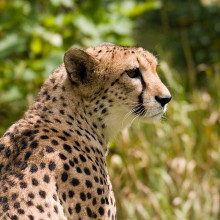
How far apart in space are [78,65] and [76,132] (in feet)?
1.25

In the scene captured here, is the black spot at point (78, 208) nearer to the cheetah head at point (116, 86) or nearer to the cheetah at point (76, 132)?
the cheetah at point (76, 132)

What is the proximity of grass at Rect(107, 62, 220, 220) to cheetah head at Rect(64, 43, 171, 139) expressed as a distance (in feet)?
6.84

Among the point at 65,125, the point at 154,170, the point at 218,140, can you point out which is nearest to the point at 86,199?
the point at 65,125

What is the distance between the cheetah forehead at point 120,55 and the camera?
3172 millimetres

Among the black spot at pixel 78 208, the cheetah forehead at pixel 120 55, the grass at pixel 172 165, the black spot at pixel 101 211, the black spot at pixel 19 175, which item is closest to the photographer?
the black spot at pixel 19 175

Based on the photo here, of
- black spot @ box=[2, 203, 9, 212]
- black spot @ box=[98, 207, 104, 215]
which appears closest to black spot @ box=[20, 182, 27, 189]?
black spot @ box=[2, 203, 9, 212]

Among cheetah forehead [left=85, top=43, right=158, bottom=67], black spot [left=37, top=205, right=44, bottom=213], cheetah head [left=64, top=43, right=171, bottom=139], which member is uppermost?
cheetah forehead [left=85, top=43, right=158, bottom=67]

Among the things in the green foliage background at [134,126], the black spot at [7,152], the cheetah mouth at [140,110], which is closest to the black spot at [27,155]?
the black spot at [7,152]

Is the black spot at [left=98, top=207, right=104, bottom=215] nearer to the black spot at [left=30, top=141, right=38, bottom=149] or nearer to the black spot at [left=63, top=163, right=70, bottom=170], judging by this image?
the black spot at [left=63, top=163, right=70, bottom=170]

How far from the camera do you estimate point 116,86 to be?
10.4 feet

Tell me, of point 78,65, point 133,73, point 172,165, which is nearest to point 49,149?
point 78,65

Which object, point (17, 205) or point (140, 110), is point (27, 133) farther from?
point (140, 110)

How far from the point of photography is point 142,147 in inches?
233

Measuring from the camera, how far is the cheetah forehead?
10.4 ft
